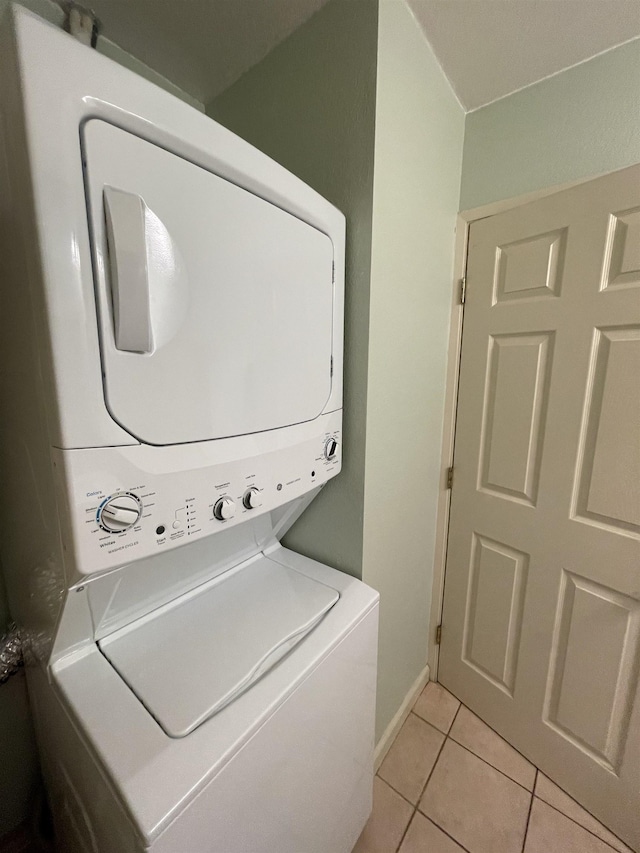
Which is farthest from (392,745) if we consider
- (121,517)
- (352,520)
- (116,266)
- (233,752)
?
(116,266)

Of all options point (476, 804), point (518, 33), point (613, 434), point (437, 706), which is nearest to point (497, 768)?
point (476, 804)

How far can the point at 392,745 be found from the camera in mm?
1670

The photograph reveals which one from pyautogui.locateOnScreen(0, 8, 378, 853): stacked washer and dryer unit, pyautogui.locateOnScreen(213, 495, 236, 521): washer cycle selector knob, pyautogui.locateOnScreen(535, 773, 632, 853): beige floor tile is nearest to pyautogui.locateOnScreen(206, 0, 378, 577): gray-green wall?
pyautogui.locateOnScreen(0, 8, 378, 853): stacked washer and dryer unit

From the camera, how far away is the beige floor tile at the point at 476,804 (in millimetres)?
1334

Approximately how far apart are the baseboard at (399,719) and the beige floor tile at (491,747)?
0.21 metres

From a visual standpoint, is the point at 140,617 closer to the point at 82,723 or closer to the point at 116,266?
the point at 82,723

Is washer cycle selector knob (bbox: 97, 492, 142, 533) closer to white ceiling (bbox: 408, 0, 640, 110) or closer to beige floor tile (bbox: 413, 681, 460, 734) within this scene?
white ceiling (bbox: 408, 0, 640, 110)

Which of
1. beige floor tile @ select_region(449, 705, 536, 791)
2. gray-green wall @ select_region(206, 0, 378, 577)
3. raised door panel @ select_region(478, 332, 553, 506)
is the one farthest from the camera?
beige floor tile @ select_region(449, 705, 536, 791)

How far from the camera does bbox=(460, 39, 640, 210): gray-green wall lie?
1178mm

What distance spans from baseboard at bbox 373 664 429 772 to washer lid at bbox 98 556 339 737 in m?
0.96

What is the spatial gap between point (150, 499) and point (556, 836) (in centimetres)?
198

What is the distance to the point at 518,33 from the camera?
116cm

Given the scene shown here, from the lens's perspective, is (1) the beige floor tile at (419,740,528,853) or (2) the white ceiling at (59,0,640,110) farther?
(1) the beige floor tile at (419,740,528,853)

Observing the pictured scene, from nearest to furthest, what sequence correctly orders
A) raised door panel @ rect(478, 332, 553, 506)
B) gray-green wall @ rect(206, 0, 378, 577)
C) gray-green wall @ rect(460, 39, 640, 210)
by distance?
gray-green wall @ rect(206, 0, 378, 577) → gray-green wall @ rect(460, 39, 640, 210) → raised door panel @ rect(478, 332, 553, 506)
